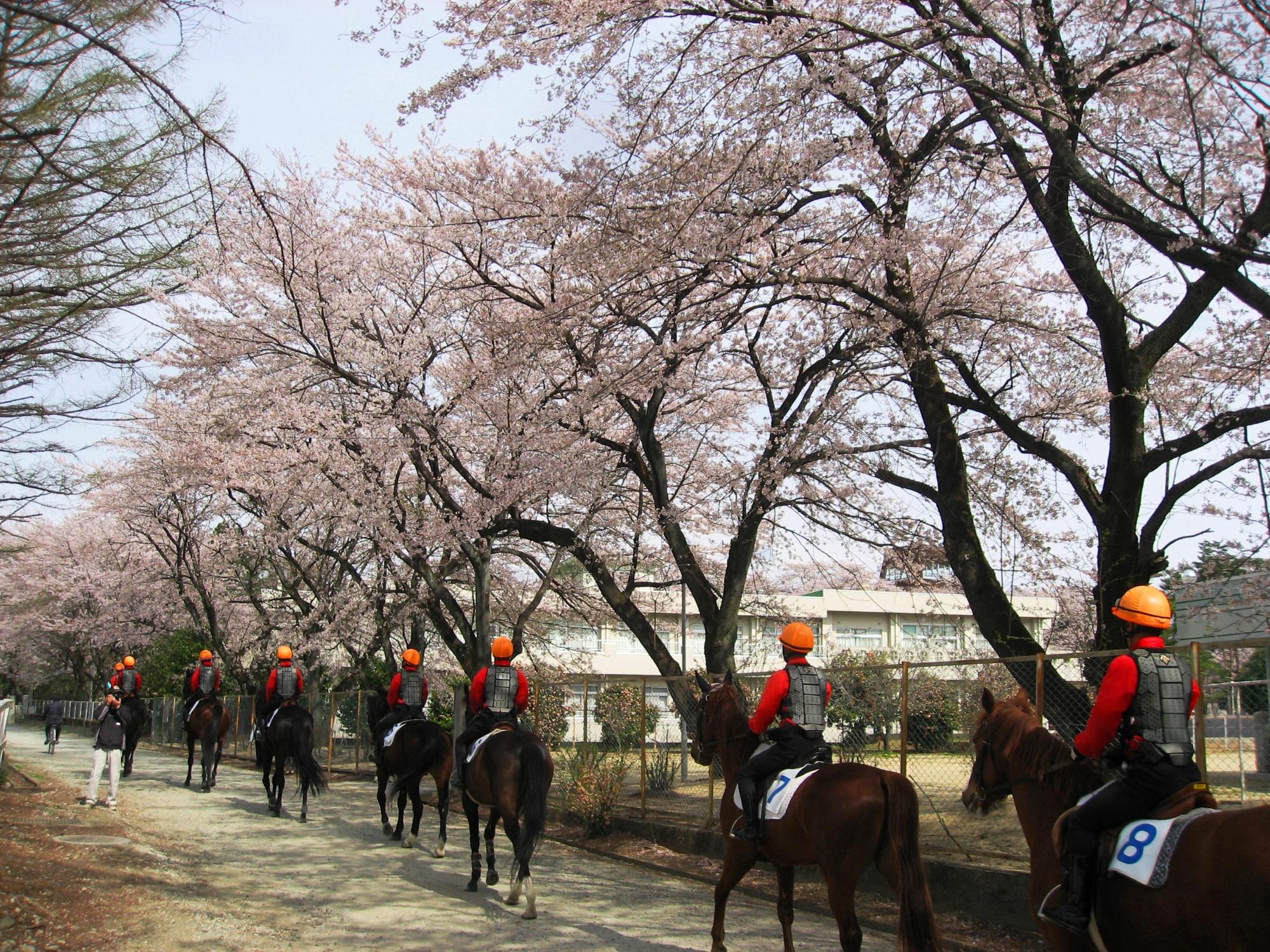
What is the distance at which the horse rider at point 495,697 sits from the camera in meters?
10.5

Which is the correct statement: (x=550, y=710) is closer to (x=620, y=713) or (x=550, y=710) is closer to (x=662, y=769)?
(x=620, y=713)

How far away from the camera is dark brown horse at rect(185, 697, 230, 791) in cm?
1817

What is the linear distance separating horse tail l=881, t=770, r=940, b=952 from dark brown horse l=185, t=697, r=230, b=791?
14981mm

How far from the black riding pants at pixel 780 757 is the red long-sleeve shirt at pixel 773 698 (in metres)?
0.12

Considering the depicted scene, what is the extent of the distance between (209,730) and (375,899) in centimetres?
1062

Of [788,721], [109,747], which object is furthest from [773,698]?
[109,747]

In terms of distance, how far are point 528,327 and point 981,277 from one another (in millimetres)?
5906

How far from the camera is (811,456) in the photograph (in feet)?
43.7

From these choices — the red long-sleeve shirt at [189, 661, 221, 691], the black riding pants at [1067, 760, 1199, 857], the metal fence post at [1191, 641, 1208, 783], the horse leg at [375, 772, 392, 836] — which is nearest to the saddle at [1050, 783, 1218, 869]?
the black riding pants at [1067, 760, 1199, 857]

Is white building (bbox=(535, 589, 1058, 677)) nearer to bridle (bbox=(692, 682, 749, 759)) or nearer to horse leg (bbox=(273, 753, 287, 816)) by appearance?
horse leg (bbox=(273, 753, 287, 816))

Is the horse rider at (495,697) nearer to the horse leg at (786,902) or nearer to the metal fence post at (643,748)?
the metal fence post at (643,748)

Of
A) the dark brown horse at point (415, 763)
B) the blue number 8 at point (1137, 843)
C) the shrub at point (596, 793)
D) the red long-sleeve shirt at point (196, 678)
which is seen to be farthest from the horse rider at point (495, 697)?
the red long-sleeve shirt at point (196, 678)

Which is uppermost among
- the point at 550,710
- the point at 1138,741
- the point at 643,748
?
the point at 1138,741

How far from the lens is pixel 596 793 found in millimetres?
13445
